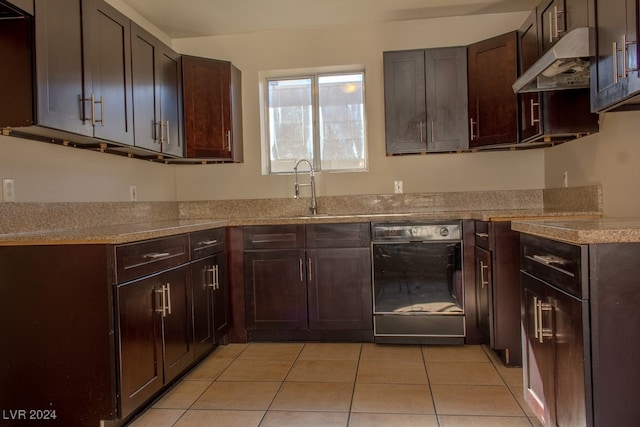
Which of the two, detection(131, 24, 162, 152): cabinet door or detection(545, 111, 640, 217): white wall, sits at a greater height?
detection(131, 24, 162, 152): cabinet door

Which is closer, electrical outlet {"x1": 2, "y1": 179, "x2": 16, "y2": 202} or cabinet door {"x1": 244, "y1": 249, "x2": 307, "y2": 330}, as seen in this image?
electrical outlet {"x1": 2, "y1": 179, "x2": 16, "y2": 202}

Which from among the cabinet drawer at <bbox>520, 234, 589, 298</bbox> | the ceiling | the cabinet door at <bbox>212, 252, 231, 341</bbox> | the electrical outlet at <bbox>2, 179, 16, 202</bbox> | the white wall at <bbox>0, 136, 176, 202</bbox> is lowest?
the cabinet door at <bbox>212, 252, 231, 341</bbox>

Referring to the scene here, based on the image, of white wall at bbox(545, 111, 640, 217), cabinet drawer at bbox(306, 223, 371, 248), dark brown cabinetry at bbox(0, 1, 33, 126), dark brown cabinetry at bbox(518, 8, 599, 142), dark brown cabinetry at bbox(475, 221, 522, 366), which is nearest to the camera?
→ dark brown cabinetry at bbox(0, 1, 33, 126)

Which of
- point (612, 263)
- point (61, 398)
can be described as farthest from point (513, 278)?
point (61, 398)

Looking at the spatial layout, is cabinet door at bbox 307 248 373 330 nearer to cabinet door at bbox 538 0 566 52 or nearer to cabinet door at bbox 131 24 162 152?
cabinet door at bbox 131 24 162 152

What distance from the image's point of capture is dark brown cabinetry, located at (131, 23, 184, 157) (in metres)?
2.62

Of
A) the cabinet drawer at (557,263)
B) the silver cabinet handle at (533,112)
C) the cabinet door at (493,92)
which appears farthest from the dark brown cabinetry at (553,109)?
the cabinet drawer at (557,263)

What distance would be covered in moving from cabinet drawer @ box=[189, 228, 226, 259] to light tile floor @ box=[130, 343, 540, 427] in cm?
71

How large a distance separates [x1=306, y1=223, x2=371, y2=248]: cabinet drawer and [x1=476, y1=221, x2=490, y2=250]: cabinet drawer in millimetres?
714

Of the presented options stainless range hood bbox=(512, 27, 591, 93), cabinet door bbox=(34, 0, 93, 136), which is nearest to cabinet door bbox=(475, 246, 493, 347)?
stainless range hood bbox=(512, 27, 591, 93)

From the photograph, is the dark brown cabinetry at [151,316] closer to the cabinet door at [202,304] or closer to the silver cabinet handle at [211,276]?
the cabinet door at [202,304]

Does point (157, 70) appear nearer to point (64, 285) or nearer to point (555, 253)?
point (64, 285)

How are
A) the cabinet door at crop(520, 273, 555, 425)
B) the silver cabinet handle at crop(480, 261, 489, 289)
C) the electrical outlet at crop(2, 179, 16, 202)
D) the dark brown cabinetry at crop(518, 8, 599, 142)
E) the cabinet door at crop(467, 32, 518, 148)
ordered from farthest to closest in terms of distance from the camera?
the cabinet door at crop(467, 32, 518, 148) < the silver cabinet handle at crop(480, 261, 489, 289) < the dark brown cabinetry at crop(518, 8, 599, 142) < the electrical outlet at crop(2, 179, 16, 202) < the cabinet door at crop(520, 273, 555, 425)

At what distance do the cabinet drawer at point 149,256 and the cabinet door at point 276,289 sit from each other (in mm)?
712
